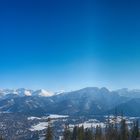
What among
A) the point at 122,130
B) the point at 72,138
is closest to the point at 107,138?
the point at 122,130

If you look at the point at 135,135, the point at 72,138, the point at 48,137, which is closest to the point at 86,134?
the point at 72,138

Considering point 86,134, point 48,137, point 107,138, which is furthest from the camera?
point 86,134

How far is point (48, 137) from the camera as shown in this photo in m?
114

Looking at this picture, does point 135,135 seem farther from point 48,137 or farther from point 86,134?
point 48,137

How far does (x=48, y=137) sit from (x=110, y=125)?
39.3 metres

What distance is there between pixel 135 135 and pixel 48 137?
129ft

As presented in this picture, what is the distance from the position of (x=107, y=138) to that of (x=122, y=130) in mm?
7625

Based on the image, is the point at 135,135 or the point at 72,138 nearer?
the point at 135,135

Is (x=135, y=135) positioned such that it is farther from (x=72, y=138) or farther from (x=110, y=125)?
(x=72, y=138)

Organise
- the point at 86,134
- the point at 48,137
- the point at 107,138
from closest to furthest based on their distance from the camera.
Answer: the point at 48,137 < the point at 107,138 < the point at 86,134

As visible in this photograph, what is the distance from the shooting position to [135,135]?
13338cm

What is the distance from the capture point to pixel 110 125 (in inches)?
5684

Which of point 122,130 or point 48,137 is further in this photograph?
point 122,130

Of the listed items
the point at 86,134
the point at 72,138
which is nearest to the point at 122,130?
the point at 86,134
